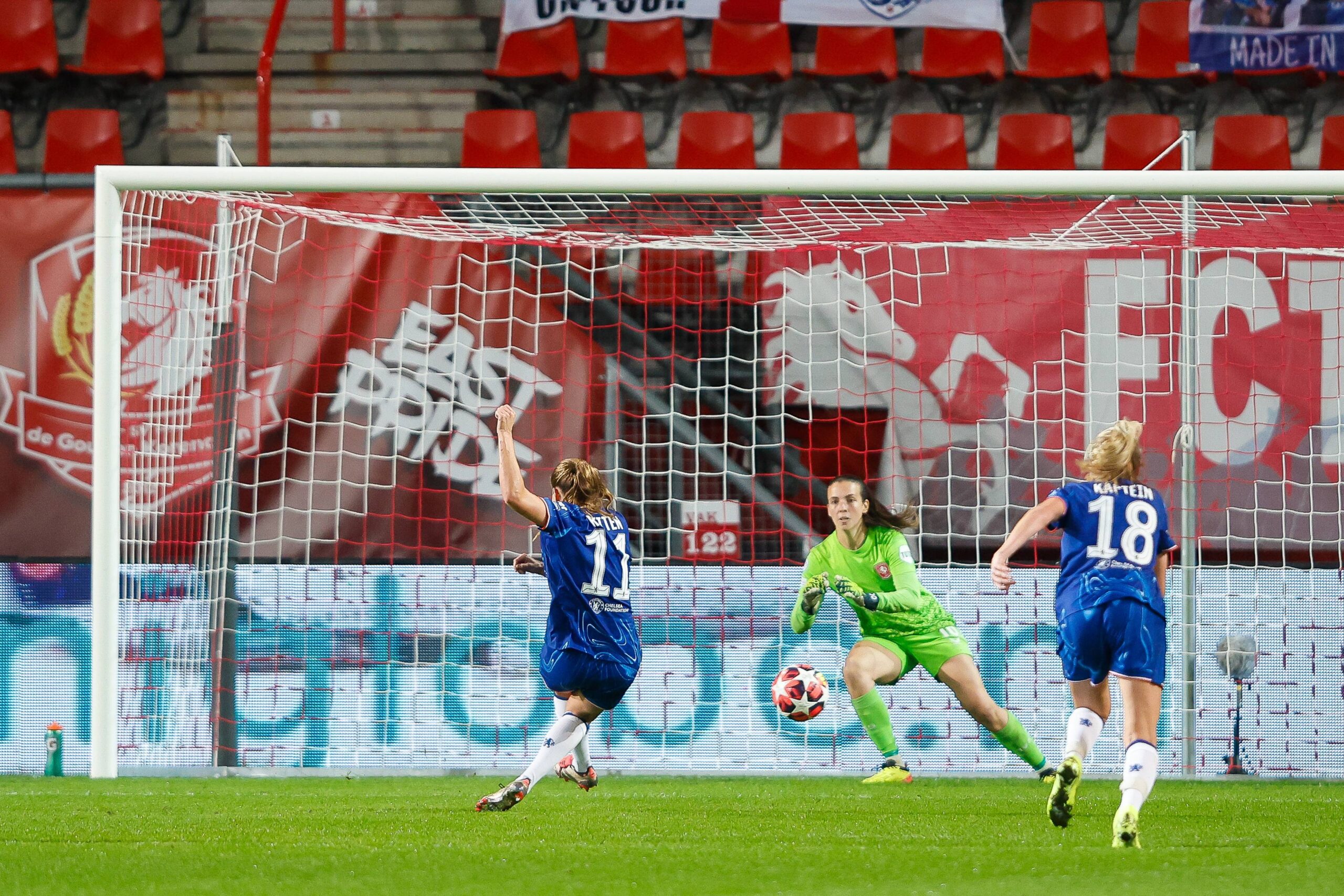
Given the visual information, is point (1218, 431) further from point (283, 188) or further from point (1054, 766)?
point (283, 188)

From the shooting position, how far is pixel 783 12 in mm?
11164

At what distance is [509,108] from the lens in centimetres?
1123

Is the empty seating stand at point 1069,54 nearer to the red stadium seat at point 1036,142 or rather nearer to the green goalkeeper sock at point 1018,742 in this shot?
the red stadium seat at point 1036,142

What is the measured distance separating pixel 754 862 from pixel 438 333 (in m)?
4.18

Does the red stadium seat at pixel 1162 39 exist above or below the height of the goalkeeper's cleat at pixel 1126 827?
above

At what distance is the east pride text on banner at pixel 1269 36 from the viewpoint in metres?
10.6

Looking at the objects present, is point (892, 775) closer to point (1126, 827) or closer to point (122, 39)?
point (1126, 827)

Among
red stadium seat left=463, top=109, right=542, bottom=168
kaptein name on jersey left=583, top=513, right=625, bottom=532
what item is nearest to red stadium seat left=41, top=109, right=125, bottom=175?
red stadium seat left=463, top=109, right=542, bottom=168

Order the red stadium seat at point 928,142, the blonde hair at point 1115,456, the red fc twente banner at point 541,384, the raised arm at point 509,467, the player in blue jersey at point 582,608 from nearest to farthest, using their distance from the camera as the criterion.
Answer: the blonde hair at point 1115,456, the raised arm at point 509,467, the player in blue jersey at point 582,608, the red fc twente banner at point 541,384, the red stadium seat at point 928,142

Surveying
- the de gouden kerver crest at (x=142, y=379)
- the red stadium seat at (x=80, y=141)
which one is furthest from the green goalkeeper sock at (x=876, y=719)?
the red stadium seat at (x=80, y=141)

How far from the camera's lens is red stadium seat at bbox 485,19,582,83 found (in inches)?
432

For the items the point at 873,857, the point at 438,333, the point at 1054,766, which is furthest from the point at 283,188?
the point at 1054,766

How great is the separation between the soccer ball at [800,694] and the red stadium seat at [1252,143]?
598 centimetres

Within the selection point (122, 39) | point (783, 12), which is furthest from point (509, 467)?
point (122, 39)
